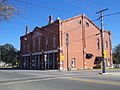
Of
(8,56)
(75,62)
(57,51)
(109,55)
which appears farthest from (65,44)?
(8,56)

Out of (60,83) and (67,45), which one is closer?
(60,83)

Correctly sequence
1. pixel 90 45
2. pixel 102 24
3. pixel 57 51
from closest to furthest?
pixel 102 24 < pixel 57 51 < pixel 90 45

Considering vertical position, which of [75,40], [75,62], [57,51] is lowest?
[75,62]

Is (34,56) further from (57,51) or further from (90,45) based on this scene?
(90,45)

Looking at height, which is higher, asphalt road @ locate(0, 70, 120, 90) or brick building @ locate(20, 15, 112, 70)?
brick building @ locate(20, 15, 112, 70)

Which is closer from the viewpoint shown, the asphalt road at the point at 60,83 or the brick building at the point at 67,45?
the asphalt road at the point at 60,83

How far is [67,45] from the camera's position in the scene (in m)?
37.1

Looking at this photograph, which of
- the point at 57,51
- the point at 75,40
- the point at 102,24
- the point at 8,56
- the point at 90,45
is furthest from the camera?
the point at 8,56

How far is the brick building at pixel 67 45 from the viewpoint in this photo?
1459 inches

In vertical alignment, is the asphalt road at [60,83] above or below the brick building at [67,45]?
below

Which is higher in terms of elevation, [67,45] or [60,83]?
[67,45]

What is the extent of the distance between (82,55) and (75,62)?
2.76m

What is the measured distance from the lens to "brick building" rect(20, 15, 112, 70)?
37.1 metres

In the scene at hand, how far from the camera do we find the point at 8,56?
8138 cm
